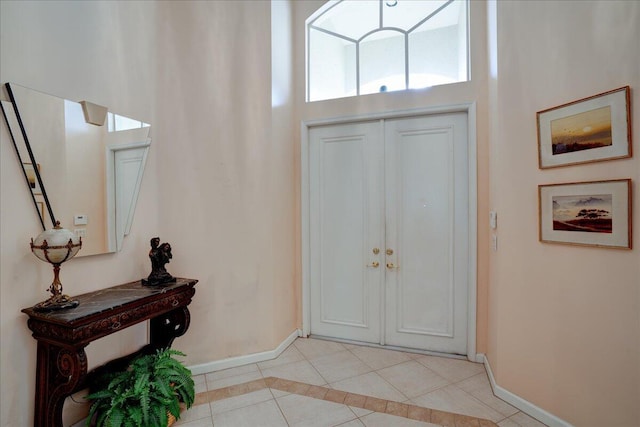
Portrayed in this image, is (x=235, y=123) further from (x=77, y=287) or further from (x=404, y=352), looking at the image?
(x=404, y=352)

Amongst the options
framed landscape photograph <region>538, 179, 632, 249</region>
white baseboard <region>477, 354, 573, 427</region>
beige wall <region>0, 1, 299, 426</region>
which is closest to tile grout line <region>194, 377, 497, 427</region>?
white baseboard <region>477, 354, 573, 427</region>

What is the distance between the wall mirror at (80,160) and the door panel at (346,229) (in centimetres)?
173

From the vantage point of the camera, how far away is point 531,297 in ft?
6.91

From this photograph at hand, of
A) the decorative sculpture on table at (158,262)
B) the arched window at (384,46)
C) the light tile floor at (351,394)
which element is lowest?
the light tile floor at (351,394)

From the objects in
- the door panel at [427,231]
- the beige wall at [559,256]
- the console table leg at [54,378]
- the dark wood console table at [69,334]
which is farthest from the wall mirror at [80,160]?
the beige wall at [559,256]

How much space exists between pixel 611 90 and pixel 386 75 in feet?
6.29

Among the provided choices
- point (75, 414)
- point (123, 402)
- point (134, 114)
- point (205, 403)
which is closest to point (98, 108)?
point (134, 114)

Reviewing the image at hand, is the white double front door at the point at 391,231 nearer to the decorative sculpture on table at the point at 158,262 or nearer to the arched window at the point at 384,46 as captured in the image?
the arched window at the point at 384,46

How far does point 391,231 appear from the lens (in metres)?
3.15

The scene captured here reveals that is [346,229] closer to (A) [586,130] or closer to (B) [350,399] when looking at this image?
(B) [350,399]

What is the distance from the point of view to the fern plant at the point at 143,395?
1774mm

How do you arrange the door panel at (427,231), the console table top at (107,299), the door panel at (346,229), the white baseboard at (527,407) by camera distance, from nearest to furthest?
1. the console table top at (107,299)
2. the white baseboard at (527,407)
3. the door panel at (427,231)
4. the door panel at (346,229)

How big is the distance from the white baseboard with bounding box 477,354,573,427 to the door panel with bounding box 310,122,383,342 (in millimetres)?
1176

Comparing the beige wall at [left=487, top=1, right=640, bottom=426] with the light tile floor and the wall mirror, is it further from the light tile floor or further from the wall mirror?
the wall mirror
